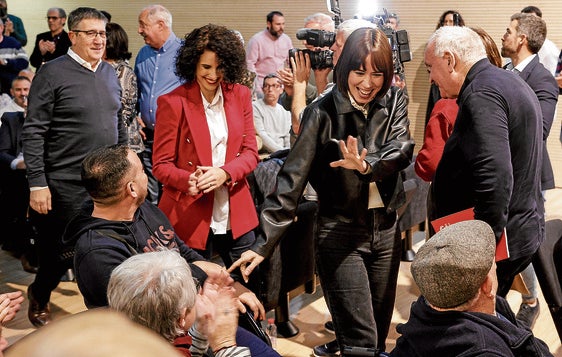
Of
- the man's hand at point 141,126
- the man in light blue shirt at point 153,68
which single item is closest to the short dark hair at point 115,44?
the man in light blue shirt at point 153,68

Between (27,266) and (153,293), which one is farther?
(27,266)

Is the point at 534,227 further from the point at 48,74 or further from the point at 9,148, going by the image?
the point at 9,148

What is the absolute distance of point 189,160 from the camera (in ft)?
9.59

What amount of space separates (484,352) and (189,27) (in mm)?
8029

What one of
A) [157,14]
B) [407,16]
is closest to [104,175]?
[157,14]

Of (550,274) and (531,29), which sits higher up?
(531,29)

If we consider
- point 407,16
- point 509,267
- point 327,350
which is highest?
point 407,16

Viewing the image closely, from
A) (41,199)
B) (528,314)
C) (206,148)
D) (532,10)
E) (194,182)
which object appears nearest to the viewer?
(194,182)

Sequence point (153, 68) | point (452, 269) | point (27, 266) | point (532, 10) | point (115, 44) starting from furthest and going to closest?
1. point (532, 10)
2. point (153, 68)
3. point (115, 44)
4. point (27, 266)
5. point (452, 269)

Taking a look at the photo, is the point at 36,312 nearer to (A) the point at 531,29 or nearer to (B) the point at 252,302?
(B) the point at 252,302

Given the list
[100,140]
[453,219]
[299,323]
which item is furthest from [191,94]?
[299,323]

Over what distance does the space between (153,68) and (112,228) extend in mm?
2752

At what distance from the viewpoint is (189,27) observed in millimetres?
9094

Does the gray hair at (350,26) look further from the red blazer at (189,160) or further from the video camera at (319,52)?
the red blazer at (189,160)
